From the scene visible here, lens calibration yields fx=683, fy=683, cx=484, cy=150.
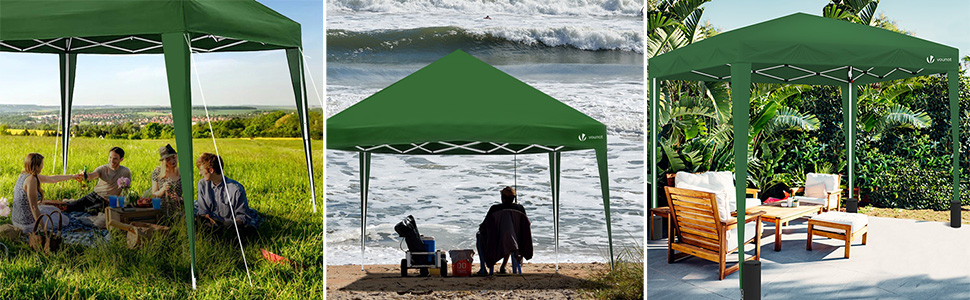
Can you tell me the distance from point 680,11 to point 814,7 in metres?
4.24

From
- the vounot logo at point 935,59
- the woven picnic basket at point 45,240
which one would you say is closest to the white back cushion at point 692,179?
the vounot logo at point 935,59

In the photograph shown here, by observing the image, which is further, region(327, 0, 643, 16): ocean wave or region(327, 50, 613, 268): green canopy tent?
region(327, 0, 643, 16): ocean wave

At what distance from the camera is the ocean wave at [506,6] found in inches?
936

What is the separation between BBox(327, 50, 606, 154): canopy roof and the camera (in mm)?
5055

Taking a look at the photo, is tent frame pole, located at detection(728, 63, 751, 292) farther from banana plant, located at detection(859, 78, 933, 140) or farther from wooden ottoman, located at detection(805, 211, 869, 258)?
banana plant, located at detection(859, 78, 933, 140)

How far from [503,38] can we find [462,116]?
1928 centimetres

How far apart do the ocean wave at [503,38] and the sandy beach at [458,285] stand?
57.4ft

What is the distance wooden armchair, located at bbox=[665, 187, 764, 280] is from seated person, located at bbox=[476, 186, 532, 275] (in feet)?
4.37

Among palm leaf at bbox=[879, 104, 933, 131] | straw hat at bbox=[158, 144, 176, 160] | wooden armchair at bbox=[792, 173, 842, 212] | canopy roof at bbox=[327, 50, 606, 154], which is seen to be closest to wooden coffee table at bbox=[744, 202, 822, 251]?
wooden armchair at bbox=[792, 173, 842, 212]

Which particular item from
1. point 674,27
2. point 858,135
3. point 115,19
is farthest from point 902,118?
point 115,19

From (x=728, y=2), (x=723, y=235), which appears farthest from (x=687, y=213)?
(x=728, y=2)

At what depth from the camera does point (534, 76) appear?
939 inches

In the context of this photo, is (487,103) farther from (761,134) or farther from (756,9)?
(756,9)

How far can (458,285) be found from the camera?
5.84 m
